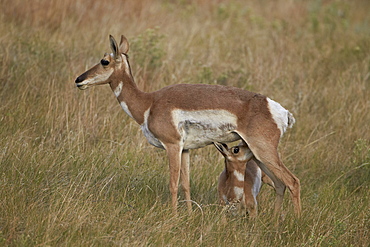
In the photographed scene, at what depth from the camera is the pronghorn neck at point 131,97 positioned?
622 cm

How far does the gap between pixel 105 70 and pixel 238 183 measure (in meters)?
1.87

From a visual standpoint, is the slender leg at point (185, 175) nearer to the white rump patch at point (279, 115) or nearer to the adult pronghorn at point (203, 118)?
the adult pronghorn at point (203, 118)

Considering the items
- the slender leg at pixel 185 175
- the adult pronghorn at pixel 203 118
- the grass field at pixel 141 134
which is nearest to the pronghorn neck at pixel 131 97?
the adult pronghorn at pixel 203 118

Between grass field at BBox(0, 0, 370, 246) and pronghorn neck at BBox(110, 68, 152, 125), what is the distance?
77cm

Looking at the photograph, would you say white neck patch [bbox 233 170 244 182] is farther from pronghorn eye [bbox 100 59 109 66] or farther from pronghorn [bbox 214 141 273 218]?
pronghorn eye [bbox 100 59 109 66]

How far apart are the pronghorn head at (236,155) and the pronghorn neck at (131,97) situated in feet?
2.84

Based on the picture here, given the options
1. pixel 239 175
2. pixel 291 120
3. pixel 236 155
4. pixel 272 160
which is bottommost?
pixel 239 175

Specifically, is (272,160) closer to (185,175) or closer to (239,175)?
(239,175)

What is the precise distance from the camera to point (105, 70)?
20.3 feet

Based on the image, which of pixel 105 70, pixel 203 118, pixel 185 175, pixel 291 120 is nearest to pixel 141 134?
pixel 185 175

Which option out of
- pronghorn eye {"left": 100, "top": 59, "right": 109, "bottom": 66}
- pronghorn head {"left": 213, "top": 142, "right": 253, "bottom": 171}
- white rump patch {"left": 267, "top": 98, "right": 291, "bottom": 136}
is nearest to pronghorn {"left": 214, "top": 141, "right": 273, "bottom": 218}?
pronghorn head {"left": 213, "top": 142, "right": 253, "bottom": 171}

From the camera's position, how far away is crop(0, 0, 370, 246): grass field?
5.62 meters

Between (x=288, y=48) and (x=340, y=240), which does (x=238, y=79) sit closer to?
(x=288, y=48)

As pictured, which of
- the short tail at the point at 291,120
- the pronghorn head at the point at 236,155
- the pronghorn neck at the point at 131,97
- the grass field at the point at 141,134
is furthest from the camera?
the pronghorn head at the point at 236,155
